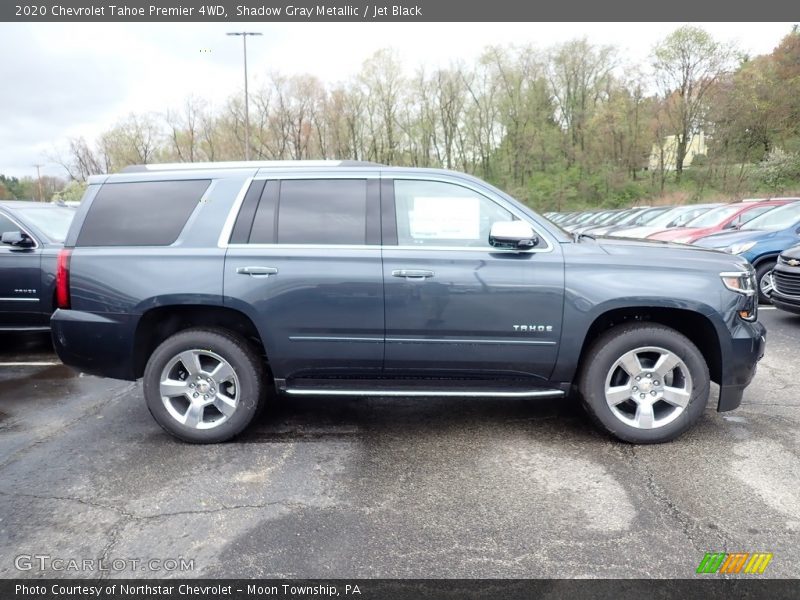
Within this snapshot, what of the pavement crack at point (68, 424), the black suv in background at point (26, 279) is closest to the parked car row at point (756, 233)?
the pavement crack at point (68, 424)

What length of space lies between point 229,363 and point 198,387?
0.30 m

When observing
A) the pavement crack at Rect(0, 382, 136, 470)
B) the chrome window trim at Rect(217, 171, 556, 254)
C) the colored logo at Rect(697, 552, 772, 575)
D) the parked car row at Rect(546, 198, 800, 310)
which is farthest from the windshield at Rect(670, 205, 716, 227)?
the pavement crack at Rect(0, 382, 136, 470)

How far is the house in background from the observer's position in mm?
39844

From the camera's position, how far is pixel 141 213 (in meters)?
3.88

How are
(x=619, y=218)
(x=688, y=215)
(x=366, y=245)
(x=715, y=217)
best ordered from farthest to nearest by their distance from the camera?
(x=619, y=218)
(x=688, y=215)
(x=715, y=217)
(x=366, y=245)

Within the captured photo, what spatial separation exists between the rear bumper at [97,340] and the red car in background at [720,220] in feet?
28.1

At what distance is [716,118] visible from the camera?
119 ft

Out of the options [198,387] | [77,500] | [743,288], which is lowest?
[77,500]

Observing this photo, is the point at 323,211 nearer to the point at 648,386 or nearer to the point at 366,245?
the point at 366,245

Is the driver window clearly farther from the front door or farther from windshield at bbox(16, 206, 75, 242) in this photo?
windshield at bbox(16, 206, 75, 242)

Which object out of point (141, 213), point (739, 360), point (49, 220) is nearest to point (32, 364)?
point (49, 220)

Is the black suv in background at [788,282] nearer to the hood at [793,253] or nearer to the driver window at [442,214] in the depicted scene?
the hood at [793,253]

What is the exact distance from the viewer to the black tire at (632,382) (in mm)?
3619

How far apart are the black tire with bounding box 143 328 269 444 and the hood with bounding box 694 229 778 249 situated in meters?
7.40
